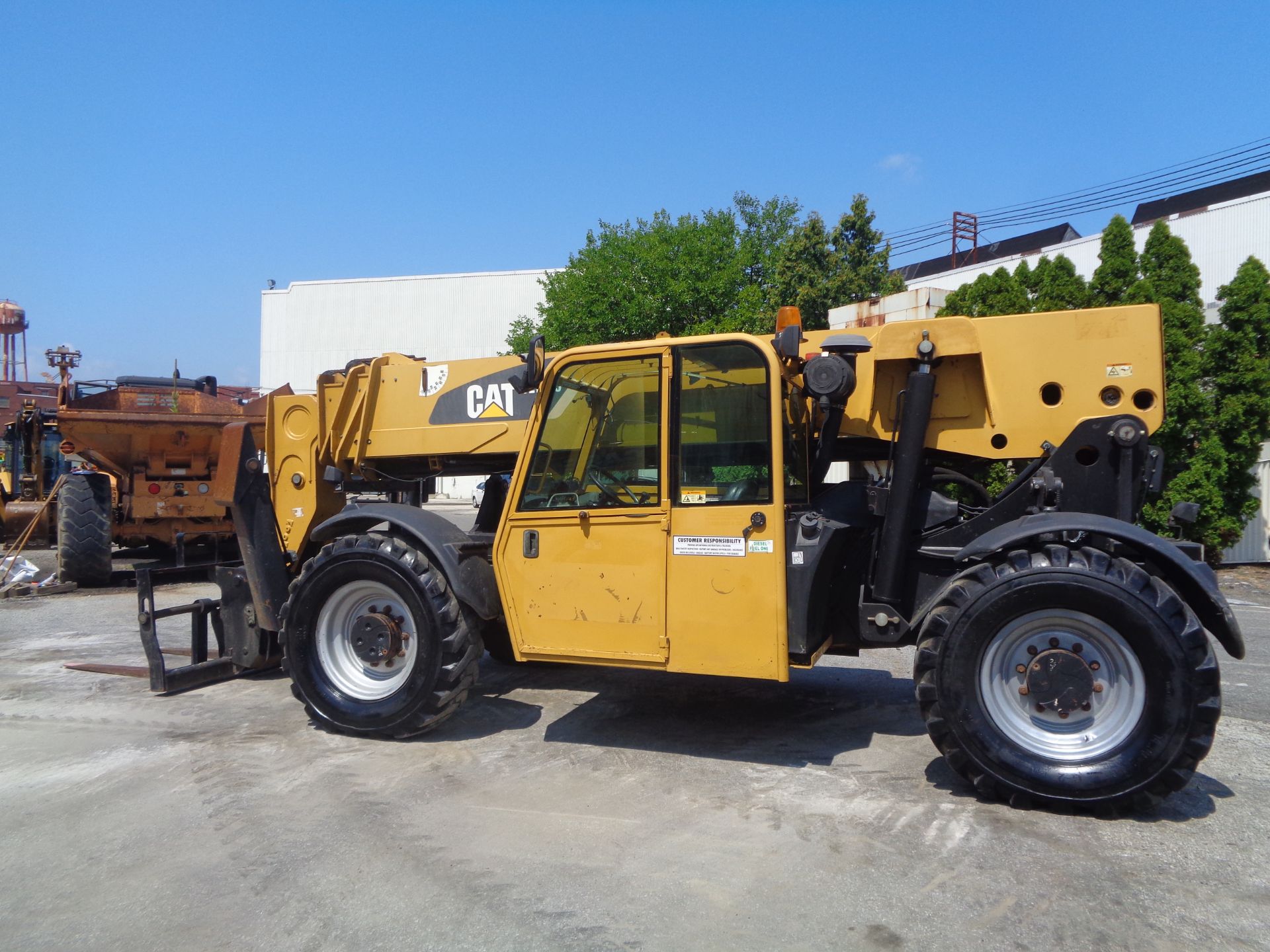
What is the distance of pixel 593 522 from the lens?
5.06m

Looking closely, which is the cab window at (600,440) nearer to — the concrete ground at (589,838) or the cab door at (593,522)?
the cab door at (593,522)

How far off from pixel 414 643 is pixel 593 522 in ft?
4.73

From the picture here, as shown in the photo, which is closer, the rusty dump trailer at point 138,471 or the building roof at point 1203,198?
the rusty dump trailer at point 138,471

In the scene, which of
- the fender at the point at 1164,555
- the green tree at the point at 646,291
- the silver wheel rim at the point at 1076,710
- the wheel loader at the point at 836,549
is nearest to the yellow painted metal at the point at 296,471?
the wheel loader at the point at 836,549

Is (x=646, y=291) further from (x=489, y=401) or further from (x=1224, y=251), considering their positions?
(x=489, y=401)

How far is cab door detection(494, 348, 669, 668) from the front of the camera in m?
4.93

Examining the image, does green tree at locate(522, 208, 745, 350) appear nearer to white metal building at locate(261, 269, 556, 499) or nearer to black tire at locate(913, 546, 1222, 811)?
white metal building at locate(261, 269, 556, 499)

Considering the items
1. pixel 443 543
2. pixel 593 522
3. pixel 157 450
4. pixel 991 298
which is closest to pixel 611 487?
pixel 593 522

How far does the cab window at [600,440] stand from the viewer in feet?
16.5

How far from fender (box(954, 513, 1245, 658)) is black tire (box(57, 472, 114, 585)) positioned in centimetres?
1154

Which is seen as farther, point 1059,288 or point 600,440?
point 1059,288

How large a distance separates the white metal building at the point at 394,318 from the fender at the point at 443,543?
35221mm

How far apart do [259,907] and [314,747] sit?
198 cm

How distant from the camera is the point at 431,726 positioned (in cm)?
542
